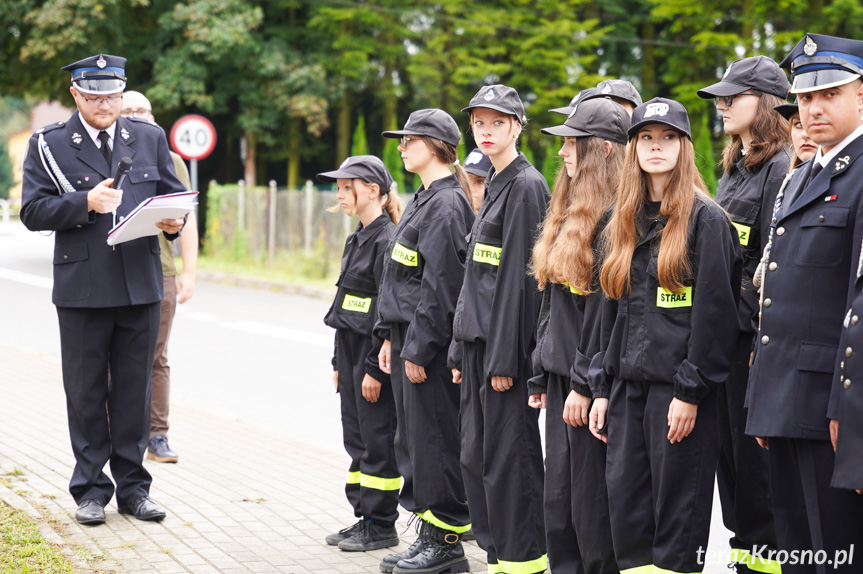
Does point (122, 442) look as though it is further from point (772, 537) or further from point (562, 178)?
point (772, 537)

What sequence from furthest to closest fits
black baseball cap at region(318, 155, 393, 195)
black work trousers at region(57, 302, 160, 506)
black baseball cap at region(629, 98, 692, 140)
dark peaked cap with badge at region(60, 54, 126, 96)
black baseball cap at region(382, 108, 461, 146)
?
black work trousers at region(57, 302, 160, 506) → dark peaked cap with badge at region(60, 54, 126, 96) → black baseball cap at region(318, 155, 393, 195) → black baseball cap at region(382, 108, 461, 146) → black baseball cap at region(629, 98, 692, 140)

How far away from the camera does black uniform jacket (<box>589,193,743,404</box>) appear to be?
12.6ft

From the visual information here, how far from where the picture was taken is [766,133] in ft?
16.0

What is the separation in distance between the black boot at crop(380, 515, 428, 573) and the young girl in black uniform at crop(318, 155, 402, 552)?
31cm

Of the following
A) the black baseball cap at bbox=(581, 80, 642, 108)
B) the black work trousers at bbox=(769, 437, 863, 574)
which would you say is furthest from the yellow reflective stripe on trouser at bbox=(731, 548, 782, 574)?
the black baseball cap at bbox=(581, 80, 642, 108)

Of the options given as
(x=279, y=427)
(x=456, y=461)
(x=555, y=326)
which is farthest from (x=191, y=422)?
(x=555, y=326)

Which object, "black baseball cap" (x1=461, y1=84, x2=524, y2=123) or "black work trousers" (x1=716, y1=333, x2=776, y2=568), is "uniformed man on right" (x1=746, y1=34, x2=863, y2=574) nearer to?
"black work trousers" (x1=716, y1=333, x2=776, y2=568)

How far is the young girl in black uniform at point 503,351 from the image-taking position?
456 centimetres

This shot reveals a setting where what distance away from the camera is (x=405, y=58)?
32281mm

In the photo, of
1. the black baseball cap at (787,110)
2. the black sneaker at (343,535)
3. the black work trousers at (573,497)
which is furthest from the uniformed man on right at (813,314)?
the black sneaker at (343,535)

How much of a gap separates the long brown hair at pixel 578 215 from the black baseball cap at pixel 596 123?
4 cm

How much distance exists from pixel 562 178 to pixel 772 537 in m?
1.84

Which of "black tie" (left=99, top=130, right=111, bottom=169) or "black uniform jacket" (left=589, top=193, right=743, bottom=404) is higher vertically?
"black tie" (left=99, top=130, right=111, bottom=169)

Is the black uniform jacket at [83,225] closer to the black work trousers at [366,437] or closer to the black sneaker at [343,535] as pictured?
the black work trousers at [366,437]
